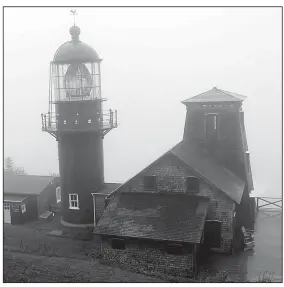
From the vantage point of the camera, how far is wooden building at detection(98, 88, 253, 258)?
19.5 metres

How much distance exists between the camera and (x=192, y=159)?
21.6 m

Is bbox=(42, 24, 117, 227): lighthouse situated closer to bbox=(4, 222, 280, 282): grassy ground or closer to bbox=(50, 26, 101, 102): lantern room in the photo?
bbox=(50, 26, 101, 102): lantern room

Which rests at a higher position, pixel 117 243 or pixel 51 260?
pixel 117 243

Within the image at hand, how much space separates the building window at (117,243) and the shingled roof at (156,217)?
0.56 m

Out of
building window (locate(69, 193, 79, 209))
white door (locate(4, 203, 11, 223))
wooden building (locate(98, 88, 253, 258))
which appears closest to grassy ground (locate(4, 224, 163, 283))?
white door (locate(4, 203, 11, 223))

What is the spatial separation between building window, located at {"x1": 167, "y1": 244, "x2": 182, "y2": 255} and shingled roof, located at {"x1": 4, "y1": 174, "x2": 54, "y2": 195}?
39.5 ft

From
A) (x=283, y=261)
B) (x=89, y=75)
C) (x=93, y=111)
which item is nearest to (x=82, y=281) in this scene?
(x=283, y=261)

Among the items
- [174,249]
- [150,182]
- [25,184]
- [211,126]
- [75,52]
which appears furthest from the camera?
[25,184]

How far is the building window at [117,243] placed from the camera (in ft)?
61.6

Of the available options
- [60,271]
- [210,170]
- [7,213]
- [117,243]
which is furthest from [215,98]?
[7,213]

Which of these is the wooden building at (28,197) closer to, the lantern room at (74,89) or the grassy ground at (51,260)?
the grassy ground at (51,260)

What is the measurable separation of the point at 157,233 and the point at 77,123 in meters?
8.82

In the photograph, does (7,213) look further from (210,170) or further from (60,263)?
(210,170)

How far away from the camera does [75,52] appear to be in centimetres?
2269
